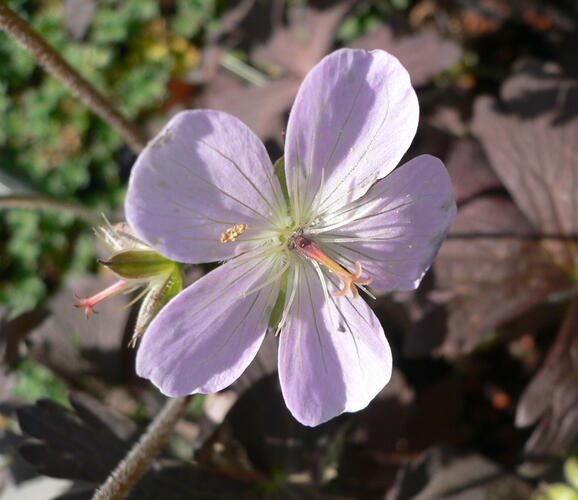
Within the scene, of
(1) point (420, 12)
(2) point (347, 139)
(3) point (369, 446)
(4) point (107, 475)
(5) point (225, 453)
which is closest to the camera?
(2) point (347, 139)

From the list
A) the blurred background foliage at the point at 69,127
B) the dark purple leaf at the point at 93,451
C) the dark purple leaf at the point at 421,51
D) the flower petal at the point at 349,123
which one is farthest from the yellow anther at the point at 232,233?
the blurred background foliage at the point at 69,127

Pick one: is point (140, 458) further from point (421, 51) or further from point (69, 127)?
point (69, 127)

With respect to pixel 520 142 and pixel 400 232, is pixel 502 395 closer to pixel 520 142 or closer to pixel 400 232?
pixel 520 142

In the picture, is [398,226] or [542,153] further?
[542,153]

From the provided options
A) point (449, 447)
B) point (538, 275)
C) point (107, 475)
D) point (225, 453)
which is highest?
point (107, 475)

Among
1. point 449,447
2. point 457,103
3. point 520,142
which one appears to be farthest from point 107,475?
point 457,103

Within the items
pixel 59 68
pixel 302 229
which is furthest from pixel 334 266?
pixel 59 68
